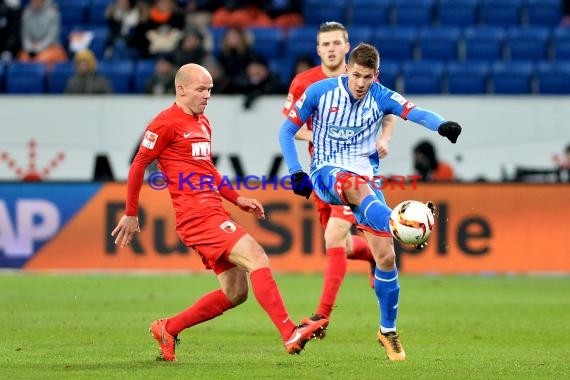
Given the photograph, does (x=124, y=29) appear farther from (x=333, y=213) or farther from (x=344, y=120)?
(x=344, y=120)

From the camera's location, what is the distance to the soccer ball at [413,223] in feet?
25.9

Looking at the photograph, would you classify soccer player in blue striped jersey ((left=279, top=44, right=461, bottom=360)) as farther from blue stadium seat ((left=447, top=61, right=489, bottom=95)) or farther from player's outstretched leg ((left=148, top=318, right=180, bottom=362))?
blue stadium seat ((left=447, top=61, right=489, bottom=95))

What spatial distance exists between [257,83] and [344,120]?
10488 mm

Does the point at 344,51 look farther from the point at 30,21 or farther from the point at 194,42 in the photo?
the point at 30,21

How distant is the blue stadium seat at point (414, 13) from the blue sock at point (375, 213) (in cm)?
1380

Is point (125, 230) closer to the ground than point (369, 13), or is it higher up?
closer to the ground

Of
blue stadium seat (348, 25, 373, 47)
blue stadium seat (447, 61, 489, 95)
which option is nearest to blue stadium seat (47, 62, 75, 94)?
blue stadium seat (348, 25, 373, 47)

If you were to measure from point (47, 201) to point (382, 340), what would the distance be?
941cm

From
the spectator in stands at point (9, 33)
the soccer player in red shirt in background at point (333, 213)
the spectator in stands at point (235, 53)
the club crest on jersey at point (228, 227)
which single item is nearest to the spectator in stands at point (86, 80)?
the spectator in stands at point (235, 53)

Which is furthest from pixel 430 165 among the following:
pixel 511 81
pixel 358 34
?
pixel 358 34

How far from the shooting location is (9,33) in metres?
21.9

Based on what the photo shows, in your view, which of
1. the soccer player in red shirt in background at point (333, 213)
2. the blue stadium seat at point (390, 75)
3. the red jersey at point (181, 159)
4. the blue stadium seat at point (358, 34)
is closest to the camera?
the red jersey at point (181, 159)

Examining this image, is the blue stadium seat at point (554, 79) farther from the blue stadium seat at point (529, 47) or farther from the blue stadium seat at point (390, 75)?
the blue stadium seat at point (390, 75)

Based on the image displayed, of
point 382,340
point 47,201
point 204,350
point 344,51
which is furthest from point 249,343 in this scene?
point 47,201
